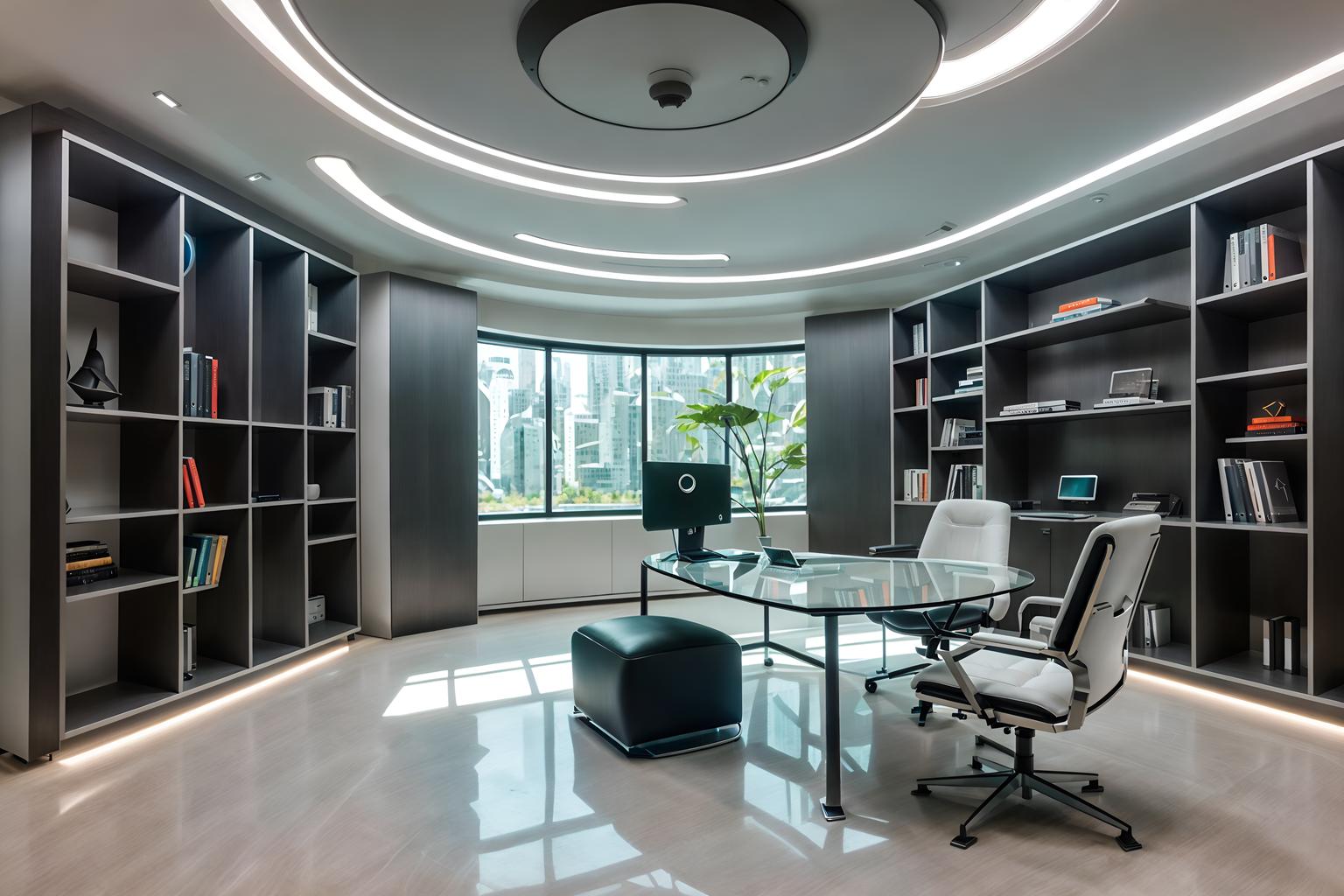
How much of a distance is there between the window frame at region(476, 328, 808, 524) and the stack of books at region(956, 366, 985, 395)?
1702mm

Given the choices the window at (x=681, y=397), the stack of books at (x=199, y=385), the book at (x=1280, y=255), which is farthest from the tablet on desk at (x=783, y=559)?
the window at (x=681, y=397)

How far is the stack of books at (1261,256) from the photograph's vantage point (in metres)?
3.58

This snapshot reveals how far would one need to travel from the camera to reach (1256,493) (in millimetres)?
3635

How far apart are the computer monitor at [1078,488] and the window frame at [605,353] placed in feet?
8.18

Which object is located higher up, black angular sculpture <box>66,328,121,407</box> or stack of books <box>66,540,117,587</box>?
black angular sculpture <box>66,328,121,407</box>

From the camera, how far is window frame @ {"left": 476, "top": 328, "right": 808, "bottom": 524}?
657 centimetres

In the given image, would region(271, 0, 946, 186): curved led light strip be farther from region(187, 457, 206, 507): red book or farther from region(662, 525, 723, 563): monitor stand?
region(187, 457, 206, 507): red book

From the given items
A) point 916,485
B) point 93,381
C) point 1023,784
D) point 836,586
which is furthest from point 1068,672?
point 93,381

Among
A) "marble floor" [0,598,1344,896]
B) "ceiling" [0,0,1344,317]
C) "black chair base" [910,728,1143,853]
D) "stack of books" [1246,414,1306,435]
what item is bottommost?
"marble floor" [0,598,1344,896]

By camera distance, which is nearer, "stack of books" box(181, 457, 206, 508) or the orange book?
"stack of books" box(181, 457, 206, 508)

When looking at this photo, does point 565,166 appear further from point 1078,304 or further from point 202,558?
point 1078,304

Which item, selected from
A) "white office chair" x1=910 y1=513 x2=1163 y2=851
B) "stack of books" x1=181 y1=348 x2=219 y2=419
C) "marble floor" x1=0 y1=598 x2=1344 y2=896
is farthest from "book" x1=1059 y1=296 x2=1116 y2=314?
"stack of books" x1=181 y1=348 x2=219 y2=419

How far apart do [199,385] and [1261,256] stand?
5581 mm

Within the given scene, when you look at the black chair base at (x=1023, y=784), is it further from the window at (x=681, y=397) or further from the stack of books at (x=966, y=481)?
the window at (x=681, y=397)
